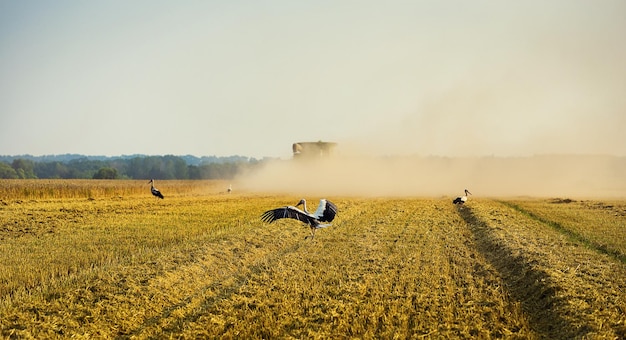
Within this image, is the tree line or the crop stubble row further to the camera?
the tree line

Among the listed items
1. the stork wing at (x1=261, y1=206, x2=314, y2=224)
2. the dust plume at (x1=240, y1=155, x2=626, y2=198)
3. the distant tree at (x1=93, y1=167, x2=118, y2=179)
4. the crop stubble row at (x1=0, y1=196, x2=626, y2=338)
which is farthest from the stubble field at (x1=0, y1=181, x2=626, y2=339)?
the distant tree at (x1=93, y1=167, x2=118, y2=179)

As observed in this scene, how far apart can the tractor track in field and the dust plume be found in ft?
101

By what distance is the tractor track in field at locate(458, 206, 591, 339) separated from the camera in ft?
23.0

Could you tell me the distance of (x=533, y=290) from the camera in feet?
29.4

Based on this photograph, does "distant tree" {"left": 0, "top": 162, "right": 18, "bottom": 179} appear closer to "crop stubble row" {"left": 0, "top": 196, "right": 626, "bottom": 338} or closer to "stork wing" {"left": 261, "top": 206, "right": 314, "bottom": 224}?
"crop stubble row" {"left": 0, "top": 196, "right": 626, "bottom": 338}

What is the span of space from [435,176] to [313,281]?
5144 centimetres

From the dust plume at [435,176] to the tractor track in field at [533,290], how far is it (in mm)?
30686

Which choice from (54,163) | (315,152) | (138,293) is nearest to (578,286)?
(138,293)

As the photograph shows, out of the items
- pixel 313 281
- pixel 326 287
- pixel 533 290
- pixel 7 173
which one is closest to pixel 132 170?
pixel 7 173

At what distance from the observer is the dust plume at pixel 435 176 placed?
48281 mm

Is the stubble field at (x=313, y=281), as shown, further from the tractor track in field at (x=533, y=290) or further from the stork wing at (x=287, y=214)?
the stork wing at (x=287, y=214)

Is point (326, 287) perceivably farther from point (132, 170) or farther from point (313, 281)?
point (132, 170)

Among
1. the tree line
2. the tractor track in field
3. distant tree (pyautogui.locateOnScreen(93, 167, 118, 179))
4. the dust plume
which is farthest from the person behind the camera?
the tree line

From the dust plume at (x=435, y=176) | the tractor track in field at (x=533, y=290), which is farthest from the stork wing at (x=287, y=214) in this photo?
the dust plume at (x=435, y=176)
